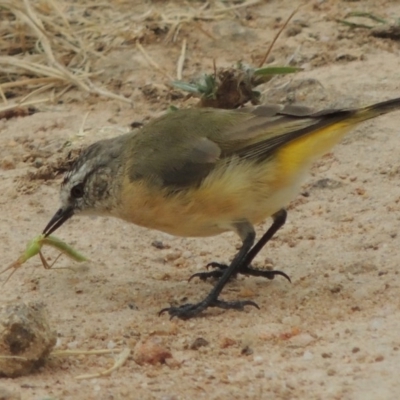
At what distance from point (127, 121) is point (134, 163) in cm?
234

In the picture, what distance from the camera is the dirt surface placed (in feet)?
14.8

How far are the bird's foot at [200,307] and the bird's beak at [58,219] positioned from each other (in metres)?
1.03

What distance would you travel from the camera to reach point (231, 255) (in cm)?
660

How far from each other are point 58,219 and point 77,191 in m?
0.21

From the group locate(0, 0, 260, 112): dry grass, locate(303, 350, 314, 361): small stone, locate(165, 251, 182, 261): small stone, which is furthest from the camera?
locate(0, 0, 260, 112): dry grass

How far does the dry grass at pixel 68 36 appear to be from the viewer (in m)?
9.13

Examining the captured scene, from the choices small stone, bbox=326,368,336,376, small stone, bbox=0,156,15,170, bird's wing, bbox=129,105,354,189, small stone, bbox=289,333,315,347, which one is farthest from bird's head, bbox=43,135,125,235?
small stone, bbox=326,368,336,376

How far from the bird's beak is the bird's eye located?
0.09 meters

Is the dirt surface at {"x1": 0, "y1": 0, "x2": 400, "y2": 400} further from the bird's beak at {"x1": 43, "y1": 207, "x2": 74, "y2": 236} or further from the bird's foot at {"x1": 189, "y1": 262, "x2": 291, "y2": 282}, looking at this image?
the bird's beak at {"x1": 43, "y1": 207, "x2": 74, "y2": 236}

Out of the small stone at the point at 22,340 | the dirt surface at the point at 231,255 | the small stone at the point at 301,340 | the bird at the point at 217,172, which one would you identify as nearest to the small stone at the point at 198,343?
the dirt surface at the point at 231,255

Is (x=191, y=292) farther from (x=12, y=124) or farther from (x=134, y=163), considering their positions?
(x=12, y=124)

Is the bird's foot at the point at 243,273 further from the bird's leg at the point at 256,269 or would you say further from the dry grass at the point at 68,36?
the dry grass at the point at 68,36

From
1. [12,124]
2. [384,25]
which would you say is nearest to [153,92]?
[12,124]

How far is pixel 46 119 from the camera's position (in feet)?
28.0
